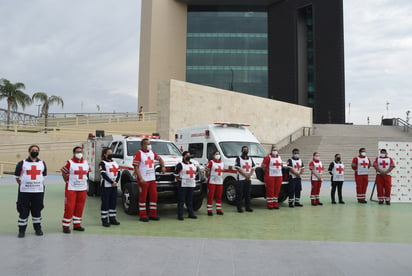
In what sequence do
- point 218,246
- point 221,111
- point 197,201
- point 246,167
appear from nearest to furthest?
point 218,246 → point 197,201 → point 246,167 → point 221,111

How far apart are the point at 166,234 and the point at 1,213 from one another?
4911 mm

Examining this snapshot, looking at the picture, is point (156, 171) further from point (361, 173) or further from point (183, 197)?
point (361, 173)

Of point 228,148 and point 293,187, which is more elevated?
point 228,148

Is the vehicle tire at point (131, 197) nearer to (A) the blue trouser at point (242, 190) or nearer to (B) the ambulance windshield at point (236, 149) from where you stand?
(A) the blue trouser at point (242, 190)

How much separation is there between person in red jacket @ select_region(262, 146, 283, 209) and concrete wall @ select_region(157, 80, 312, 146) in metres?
12.6

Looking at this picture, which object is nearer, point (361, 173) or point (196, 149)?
point (361, 173)

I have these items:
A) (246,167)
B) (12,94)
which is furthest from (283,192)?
(12,94)

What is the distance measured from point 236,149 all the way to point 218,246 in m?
5.63

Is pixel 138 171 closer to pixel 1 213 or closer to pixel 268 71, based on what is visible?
pixel 1 213

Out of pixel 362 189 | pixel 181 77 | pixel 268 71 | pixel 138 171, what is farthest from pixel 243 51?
pixel 138 171

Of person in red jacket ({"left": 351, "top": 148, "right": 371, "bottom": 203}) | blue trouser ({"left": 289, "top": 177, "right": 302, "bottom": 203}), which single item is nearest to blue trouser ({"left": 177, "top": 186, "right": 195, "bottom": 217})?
blue trouser ({"left": 289, "top": 177, "right": 302, "bottom": 203})

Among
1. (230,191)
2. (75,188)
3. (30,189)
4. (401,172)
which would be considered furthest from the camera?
(401,172)

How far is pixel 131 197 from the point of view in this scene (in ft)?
28.4

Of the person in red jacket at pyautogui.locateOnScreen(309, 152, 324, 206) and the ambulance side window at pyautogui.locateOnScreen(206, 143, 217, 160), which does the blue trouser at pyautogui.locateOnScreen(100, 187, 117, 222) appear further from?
the person in red jacket at pyautogui.locateOnScreen(309, 152, 324, 206)
